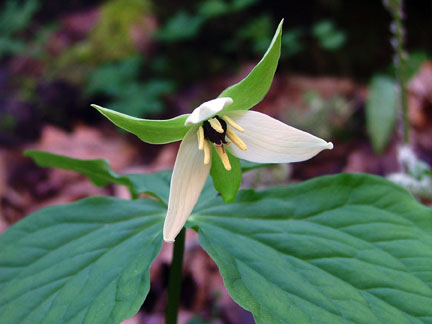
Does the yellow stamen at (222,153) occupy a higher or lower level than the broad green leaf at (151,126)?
lower

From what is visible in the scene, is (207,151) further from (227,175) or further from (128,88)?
(128,88)

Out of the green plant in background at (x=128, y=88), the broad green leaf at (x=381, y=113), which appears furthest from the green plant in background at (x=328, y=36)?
the green plant in background at (x=128, y=88)

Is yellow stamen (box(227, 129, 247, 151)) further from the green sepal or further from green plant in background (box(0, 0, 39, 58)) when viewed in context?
green plant in background (box(0, 0, 39, 58))

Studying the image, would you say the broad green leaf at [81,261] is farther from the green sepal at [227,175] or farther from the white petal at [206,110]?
the white petal at [206,110]

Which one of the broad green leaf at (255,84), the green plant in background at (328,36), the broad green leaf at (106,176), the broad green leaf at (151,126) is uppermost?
the green plant in background at (328,36)

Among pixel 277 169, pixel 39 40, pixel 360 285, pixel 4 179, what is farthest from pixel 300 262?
pixel 39 40

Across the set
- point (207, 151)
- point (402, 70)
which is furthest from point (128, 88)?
point (207, 151)
